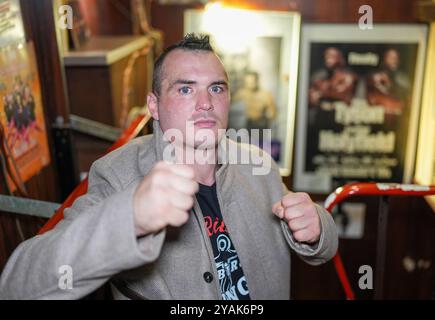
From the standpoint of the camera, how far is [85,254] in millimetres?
970

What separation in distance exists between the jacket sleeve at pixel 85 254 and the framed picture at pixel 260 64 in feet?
7.51

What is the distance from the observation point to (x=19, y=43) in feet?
6.22

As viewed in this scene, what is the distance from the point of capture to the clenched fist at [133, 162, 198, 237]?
0.94 m

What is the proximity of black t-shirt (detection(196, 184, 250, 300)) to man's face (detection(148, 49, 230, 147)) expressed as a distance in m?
0.23

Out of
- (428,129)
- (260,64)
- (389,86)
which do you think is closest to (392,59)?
(389,86)

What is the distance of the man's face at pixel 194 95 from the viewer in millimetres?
1453

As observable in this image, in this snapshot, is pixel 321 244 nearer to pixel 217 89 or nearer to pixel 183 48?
pixel 217 89

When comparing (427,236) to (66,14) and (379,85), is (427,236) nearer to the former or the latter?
(379,85)

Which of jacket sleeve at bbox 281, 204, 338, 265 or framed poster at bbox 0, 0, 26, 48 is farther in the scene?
framed poster at bbox 0, 0, 26, 48

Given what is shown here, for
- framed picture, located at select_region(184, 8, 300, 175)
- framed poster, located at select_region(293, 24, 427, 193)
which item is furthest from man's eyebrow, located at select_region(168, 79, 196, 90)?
framed poster, located at select_region(293, 24, 427, 193)

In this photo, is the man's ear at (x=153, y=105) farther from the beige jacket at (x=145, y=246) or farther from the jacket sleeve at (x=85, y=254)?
the jacket sleeve at (x=85, y=254)

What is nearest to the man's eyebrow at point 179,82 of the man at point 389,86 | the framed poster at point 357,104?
the framed poster at point 357,104

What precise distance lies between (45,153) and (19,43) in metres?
0.52

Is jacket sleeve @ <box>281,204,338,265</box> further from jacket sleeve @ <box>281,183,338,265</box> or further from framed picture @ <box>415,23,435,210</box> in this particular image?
framed picture @ <box>415,23,435,210</box>
